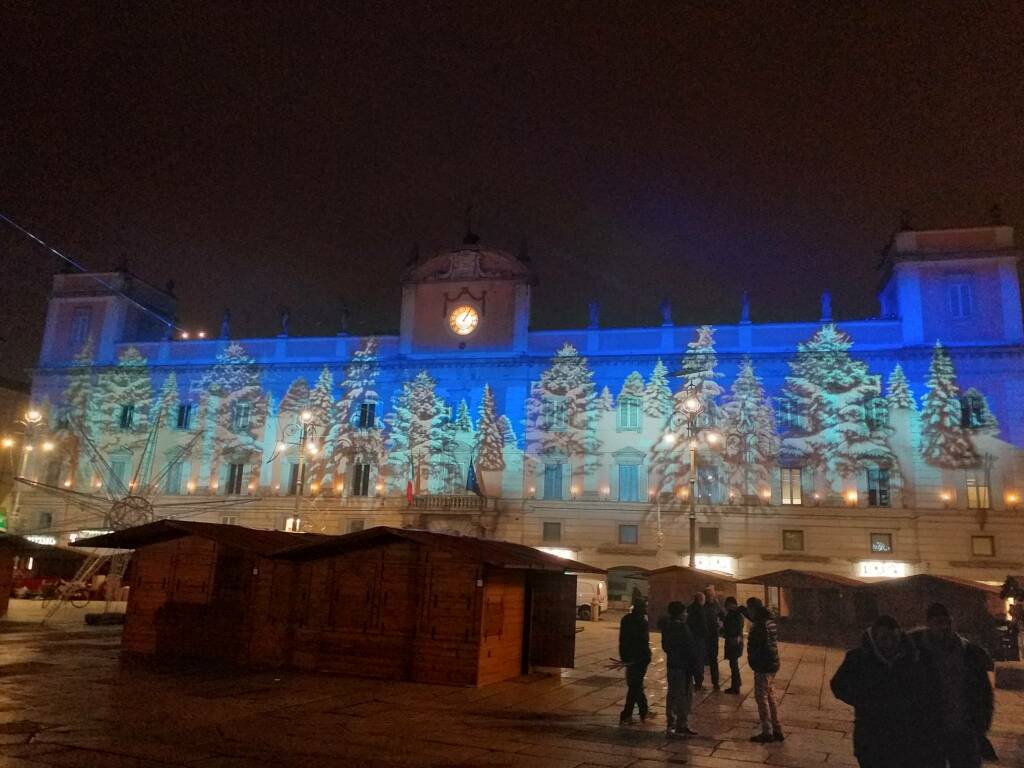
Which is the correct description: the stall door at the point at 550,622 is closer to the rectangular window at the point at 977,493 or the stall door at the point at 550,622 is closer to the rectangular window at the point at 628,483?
the rectangular window at the point at 628,483

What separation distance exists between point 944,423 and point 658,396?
1351 centimetres

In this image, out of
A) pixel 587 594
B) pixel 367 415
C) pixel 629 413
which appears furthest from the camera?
pixel 367 415

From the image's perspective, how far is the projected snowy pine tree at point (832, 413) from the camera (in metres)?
38.5

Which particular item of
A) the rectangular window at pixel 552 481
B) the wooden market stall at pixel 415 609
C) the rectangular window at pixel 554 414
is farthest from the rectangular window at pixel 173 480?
the wooden market stall at pixel 415 609

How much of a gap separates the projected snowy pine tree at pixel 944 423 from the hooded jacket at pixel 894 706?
35367 mm

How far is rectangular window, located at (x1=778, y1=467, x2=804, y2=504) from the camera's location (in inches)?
1555

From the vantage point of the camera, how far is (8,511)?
50.5 metres

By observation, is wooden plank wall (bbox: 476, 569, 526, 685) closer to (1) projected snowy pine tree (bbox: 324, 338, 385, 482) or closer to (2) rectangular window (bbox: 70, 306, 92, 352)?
(1) projected snowy pine tree (bbox: 324, 338, 385, 482)

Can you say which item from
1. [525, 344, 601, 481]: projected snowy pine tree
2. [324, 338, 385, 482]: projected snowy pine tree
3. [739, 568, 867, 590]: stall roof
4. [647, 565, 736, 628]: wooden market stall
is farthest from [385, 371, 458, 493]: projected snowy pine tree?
[739, 568, 867, 590]: stall roof

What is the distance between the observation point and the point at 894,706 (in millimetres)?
6234

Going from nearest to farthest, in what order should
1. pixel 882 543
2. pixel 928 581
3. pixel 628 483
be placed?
pixel 928 581 → pixel 882 543 → pixel 628 483

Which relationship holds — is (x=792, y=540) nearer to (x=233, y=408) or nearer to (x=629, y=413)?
(x=629, y=413)

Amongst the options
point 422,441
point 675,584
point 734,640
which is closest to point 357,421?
point 422,441

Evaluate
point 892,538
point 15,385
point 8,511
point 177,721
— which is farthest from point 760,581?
point 15,385
